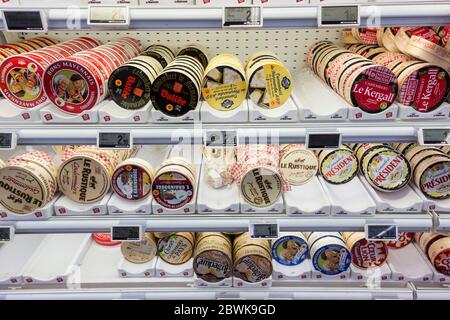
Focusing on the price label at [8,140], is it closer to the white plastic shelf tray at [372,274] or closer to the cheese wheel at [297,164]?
the cheese wheel at [297,164]

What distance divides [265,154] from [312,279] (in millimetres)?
647

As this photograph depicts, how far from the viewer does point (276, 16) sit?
1270mm

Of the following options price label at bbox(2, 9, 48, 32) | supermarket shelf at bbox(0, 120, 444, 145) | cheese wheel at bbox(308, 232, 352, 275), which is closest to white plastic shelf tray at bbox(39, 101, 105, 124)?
supermarket shelf at bbox(0, 120, 444, 145)

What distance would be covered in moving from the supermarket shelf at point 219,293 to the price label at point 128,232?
13.5 inches

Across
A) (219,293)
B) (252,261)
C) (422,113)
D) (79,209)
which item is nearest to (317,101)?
(422,113)

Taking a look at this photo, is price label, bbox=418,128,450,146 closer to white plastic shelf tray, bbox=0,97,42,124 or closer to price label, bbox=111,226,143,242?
price label, bbox=111,226,143,242

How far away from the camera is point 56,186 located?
167 centimetres

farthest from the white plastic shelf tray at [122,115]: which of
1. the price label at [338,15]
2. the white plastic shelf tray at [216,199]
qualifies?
the price label at [338,15]

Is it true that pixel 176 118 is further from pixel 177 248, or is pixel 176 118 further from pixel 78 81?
pixel 177 248

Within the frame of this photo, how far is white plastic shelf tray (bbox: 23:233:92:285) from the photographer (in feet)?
5.95

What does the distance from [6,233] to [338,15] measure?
1490mm

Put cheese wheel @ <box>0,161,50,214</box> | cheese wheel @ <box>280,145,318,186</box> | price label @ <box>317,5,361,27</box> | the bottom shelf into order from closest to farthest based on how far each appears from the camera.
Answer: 1. price label @ <box>317,5,361,27</box>
2. cheese wheel @ <box>0,161,50,214</box>
3. cheese wheel @ <box>280,145,318,186</box>
4. the bottom shelf

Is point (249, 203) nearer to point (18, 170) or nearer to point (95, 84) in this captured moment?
point (95, 84)

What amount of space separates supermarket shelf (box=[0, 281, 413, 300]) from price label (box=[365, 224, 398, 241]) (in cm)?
35
